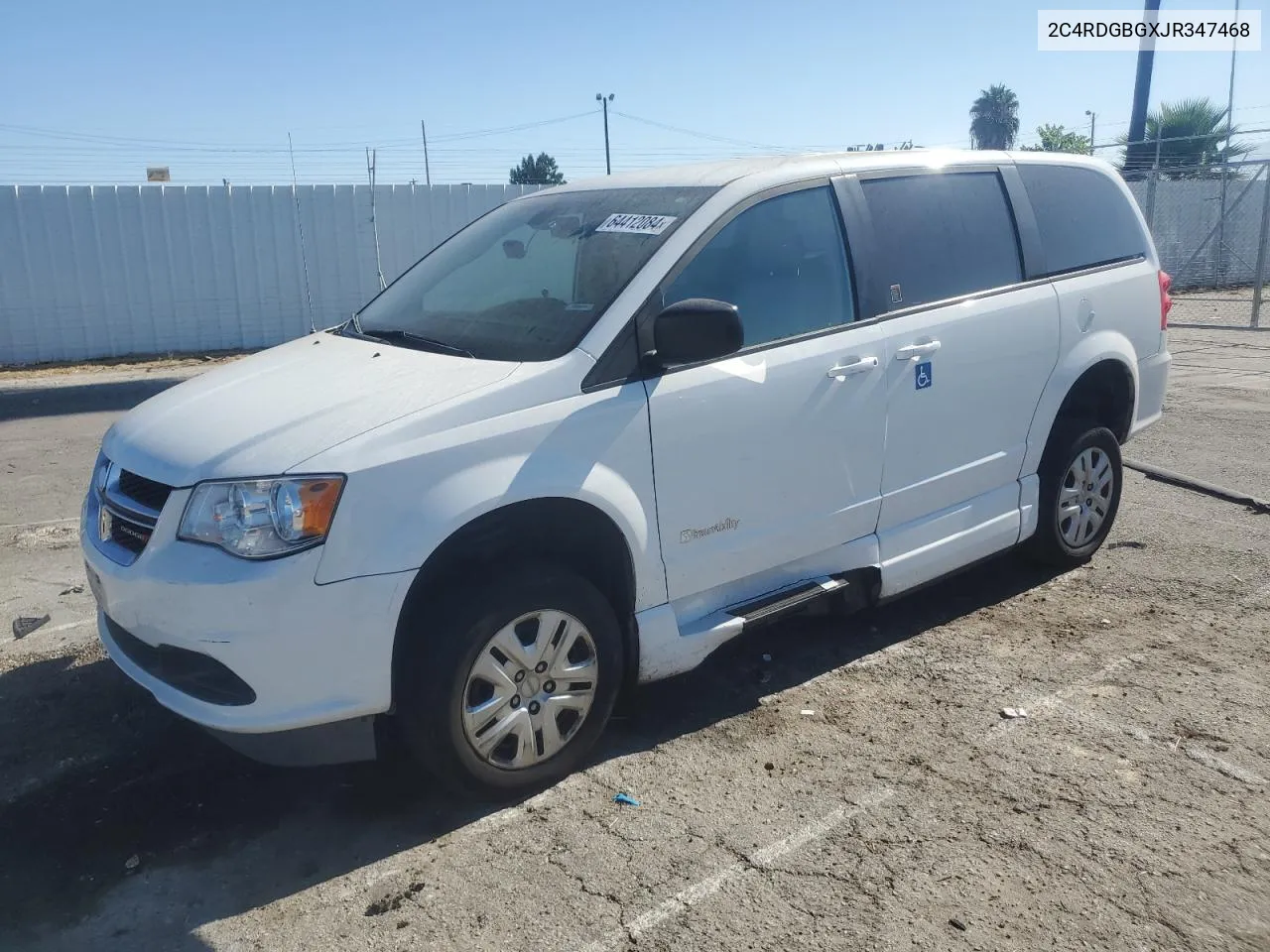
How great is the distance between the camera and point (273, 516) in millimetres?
3035

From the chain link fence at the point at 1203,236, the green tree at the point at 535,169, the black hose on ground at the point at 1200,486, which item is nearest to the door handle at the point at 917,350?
the black hose on ground at the point at 1200,486

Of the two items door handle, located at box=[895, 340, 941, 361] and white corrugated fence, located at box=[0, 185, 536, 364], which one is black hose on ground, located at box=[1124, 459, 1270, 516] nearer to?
door handle, located at box=[895, 340, 941, 361]

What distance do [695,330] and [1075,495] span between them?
273 centimetres

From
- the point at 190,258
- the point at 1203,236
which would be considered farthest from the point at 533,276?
the point at 1203,236

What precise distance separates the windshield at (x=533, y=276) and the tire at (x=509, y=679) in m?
0.82

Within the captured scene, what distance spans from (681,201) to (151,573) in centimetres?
222

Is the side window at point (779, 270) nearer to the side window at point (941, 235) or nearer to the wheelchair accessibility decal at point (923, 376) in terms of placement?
the side window at point (941, 235)

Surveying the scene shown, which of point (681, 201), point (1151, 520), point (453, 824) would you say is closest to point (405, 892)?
point (453, 824)

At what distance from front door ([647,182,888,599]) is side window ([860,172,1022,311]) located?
253mm

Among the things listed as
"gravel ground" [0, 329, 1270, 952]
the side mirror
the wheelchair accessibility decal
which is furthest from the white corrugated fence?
the side mirror

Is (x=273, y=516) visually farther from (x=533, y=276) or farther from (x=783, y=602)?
(x=783, y=602)

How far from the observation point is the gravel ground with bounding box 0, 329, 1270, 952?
2.90 metres

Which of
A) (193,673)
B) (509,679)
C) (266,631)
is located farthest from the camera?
(509,679)

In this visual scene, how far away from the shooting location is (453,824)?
11.2ft
